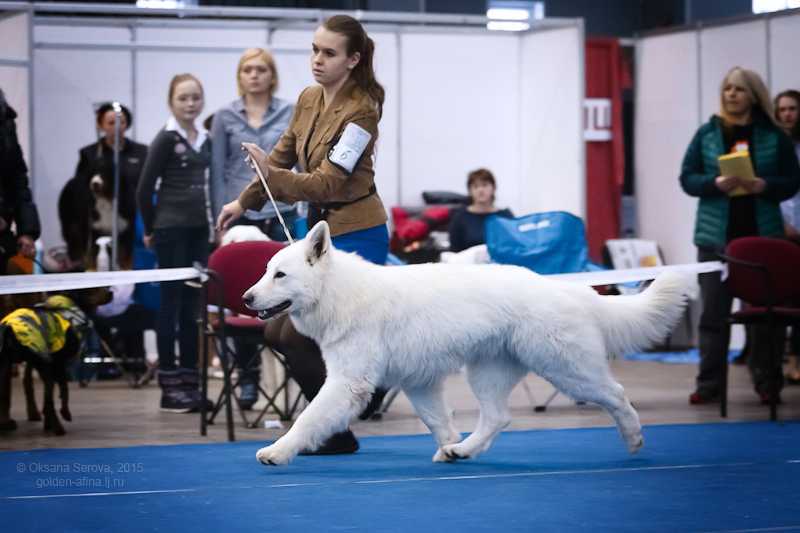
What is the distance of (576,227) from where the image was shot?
746 centimetres

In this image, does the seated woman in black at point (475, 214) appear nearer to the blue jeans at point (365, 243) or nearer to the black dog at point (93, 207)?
the black dog at point (93, 207)

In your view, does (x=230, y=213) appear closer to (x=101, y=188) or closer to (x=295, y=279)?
(x=295, y=279)

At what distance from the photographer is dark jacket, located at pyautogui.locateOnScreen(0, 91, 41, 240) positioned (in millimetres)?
6223

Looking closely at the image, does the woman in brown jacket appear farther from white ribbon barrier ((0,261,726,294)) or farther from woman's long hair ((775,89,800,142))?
woman's long hair ((775,89,800,142))

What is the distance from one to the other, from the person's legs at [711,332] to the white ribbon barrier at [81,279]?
2.97 metres

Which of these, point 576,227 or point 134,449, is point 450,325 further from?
point 576,227

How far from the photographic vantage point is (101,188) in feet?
31.1

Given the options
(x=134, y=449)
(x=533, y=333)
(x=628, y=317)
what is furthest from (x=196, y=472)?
(x=628, y=317)

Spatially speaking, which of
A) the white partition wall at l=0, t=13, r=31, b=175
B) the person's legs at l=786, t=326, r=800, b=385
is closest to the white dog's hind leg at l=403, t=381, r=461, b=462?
the person's legs at l=786, t=326, r=800, b=385

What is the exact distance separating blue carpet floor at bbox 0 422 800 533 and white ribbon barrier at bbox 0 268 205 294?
0.87 metres

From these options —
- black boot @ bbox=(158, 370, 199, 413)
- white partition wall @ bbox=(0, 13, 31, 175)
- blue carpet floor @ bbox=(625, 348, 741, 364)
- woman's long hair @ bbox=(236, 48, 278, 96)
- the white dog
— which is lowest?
blue carpet floor @ bbox=(625, 348, 741, 364)

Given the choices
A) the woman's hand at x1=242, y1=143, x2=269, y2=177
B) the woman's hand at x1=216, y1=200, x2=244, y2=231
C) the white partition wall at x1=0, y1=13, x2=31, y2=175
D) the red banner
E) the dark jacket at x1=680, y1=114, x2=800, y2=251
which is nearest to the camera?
the woman's hand at x1=242, y1=143, x2=269, y2=177

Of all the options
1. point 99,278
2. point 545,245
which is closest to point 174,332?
point 99,278

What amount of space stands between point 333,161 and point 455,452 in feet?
3.94
